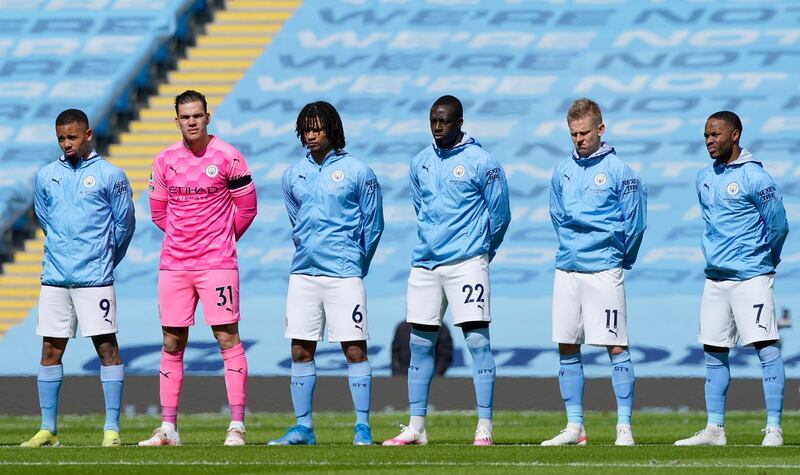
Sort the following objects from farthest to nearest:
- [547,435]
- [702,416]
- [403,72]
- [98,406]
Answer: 1. [403,72]
2. [98,406]
3. [702,416]
4. [547,435]

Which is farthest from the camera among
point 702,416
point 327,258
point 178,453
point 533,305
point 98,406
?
point 533,305

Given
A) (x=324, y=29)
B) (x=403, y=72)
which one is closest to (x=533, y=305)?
(x=403, y=72)

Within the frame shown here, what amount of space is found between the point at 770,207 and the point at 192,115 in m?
3.82

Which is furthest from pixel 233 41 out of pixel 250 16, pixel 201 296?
pixel 201 296

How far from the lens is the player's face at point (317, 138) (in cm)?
1045

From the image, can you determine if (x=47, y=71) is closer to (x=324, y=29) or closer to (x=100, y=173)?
(x=324, y=29)

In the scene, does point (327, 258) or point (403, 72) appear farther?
point (403, 72)

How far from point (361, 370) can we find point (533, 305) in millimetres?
10701

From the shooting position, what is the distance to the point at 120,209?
10.7 m

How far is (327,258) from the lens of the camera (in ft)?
34.2

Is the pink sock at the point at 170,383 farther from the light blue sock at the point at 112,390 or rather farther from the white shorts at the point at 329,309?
the white shorts at the point at 329,309

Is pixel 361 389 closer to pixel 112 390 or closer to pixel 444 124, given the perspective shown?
→ pixel 112 390

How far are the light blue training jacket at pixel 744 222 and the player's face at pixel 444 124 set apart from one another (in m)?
1.78

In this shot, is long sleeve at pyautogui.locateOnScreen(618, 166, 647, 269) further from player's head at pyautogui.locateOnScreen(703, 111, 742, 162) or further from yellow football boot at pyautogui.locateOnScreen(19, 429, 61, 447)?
yellow football boot at pyautogui.locateOnScreen(19, 429, 61, 447)
